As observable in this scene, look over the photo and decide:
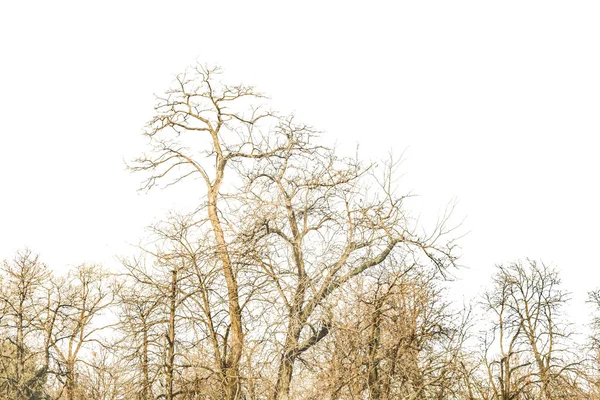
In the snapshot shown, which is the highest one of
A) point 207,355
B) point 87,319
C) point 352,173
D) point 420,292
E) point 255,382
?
point 87,319

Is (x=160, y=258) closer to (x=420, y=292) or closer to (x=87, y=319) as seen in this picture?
(x=420, y=292)

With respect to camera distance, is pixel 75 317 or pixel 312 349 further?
pixel 75 317

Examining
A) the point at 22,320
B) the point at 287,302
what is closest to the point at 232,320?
the point at 287,302

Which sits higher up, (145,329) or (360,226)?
(360,226)

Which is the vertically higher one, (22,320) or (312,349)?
(22,320)

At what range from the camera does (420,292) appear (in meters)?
9.49

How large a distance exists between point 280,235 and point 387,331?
7.25 ft

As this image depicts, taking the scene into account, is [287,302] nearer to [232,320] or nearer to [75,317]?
[232,320]

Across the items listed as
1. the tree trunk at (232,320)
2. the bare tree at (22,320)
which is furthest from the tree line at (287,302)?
the bare tree at (22,320)

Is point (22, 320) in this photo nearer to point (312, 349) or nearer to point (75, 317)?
point (75, 317)

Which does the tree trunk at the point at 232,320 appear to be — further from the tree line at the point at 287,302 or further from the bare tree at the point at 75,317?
the bare tree at the point at 75,317

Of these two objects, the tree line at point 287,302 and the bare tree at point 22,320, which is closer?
the tree line at point 287,302

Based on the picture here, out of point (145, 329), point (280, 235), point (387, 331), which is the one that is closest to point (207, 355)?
point (145, 329)

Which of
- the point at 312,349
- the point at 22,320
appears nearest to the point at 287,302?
the point at 312,349
